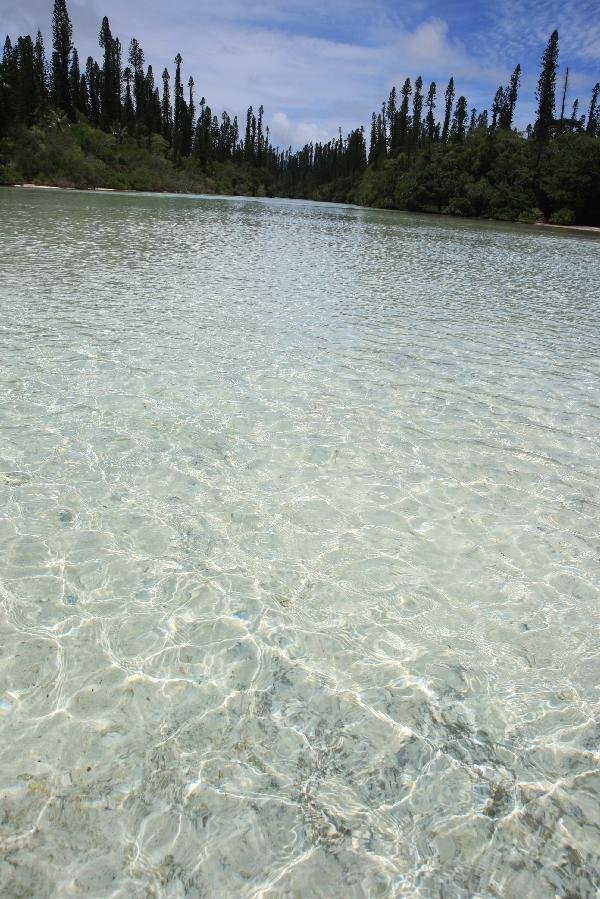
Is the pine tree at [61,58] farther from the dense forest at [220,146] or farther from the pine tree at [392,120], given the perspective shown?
the pine tree at [392,120]

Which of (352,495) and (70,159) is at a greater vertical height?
(70,159)

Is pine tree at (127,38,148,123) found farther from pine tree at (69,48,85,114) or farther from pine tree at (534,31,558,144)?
pine tree at (534,31,558,144)

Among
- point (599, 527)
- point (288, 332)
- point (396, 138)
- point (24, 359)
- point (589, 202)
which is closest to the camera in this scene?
point (599, 527)

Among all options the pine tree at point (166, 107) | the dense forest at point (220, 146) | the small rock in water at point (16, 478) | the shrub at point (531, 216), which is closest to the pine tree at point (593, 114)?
the dense forest at point (220, 146)

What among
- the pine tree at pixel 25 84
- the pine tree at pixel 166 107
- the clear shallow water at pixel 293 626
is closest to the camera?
the clear shallow water at pixel 293 626

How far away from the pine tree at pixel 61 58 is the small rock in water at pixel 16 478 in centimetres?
7896

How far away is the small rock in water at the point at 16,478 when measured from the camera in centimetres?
404

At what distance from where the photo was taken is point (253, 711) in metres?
2.51

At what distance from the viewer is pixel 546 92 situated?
5884 centimetres

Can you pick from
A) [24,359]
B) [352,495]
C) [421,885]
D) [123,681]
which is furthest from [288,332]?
[421,885]

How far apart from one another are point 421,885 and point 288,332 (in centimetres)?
749

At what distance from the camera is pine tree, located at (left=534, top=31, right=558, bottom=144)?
191 ft

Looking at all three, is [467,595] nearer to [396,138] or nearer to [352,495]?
[352,495]

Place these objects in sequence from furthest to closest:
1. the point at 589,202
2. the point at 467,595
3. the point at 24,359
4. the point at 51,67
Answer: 1. the point at 51,67
2. the point at 589,202
3. the point at 24,359
4. the point at 467,595
